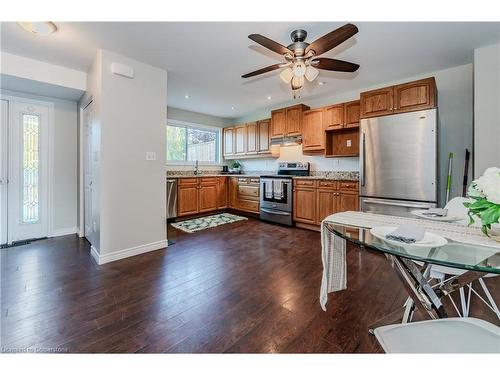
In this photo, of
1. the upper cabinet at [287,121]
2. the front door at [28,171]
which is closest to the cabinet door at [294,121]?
the upper cabinet at [287,121]

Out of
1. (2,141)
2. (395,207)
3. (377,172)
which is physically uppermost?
(2,141)

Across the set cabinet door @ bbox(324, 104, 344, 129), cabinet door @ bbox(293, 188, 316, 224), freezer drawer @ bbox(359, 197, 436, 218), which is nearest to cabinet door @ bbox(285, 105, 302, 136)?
cabinet door @ bbox(324, 104, 344, 129)

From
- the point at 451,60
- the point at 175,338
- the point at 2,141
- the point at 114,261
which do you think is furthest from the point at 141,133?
the point at 451,60

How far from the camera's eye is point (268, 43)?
1850 mm

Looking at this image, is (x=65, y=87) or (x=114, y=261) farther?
(x=65, y=87)

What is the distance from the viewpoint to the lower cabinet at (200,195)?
A: 4.71 meters

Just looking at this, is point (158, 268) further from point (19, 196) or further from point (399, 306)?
point (19, 196)

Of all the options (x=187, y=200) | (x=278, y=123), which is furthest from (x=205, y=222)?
(x=278, y=123)

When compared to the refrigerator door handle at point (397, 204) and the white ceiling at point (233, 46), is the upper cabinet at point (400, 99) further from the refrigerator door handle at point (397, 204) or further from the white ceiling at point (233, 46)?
the refrigerator door handle at point (397, 204)

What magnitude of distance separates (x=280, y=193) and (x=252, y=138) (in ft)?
5.59

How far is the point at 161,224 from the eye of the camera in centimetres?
316

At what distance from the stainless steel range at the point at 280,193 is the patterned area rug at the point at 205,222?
2.12 ft

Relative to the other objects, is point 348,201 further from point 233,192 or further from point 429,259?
point 429,259

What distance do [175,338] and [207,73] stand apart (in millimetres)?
3155
